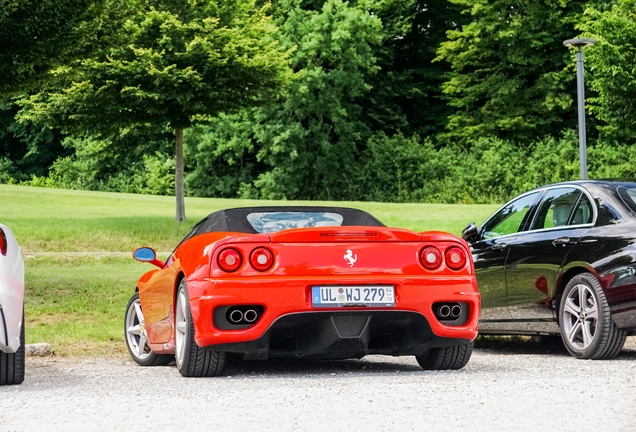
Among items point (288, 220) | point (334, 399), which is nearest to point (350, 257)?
point (288, 220)

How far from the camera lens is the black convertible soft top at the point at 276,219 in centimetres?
841

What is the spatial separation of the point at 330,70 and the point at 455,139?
696 centimetres

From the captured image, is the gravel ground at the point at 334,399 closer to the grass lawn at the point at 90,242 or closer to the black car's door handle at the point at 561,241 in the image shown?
the black car's door handle at the point at 561,241

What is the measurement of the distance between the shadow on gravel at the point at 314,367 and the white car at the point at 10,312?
1519 mm

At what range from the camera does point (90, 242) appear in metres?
24.9

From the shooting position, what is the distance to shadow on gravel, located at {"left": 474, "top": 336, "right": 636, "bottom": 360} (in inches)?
419

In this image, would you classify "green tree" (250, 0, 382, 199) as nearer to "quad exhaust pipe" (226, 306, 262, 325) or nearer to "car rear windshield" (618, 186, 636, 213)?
"car rear windshield" (618, 186, 636, 213)

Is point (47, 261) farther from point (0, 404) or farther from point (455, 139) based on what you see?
point (455, 139)

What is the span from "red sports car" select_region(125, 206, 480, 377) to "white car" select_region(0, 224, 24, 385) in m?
1.09

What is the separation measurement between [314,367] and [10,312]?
2513mm

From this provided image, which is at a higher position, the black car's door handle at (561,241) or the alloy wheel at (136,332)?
the black car's door handle at (561,241)

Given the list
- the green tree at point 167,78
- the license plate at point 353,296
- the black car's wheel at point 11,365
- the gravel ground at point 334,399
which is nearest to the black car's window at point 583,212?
the gravel ground at point 334,399

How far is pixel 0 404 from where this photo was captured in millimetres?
6457

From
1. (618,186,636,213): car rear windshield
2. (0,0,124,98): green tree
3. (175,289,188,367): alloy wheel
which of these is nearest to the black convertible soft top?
(175,289,188,367): alloy wheel
